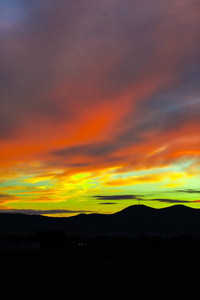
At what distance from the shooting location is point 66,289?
26.2 metres

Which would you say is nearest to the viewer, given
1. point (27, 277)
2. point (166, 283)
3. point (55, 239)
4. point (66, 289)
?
point (66, 289)

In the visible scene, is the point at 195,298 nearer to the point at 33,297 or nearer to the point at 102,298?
the point at 102,298

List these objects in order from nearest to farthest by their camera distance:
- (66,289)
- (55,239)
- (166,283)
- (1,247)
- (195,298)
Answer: (195,298)
(66,289)
(166,283)
(1,247)
(55,239)

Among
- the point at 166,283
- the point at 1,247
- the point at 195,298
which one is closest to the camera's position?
the point at 195,298

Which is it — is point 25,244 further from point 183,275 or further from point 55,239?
point 183,275

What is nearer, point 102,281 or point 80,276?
point 102,281

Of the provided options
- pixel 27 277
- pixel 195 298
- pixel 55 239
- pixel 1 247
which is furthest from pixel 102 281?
pixel 55 239

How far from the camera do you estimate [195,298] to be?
2286cm

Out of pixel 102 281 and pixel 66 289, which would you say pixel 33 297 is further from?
pixel 102 281

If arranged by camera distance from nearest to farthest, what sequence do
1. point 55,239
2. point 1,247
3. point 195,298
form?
point 195,298, point 1,247, point 55,239

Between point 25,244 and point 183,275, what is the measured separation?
191 feet

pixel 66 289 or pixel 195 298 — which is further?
pixel 66 289

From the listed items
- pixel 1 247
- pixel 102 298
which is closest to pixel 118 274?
pixel 102 298

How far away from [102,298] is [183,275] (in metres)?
13.0
